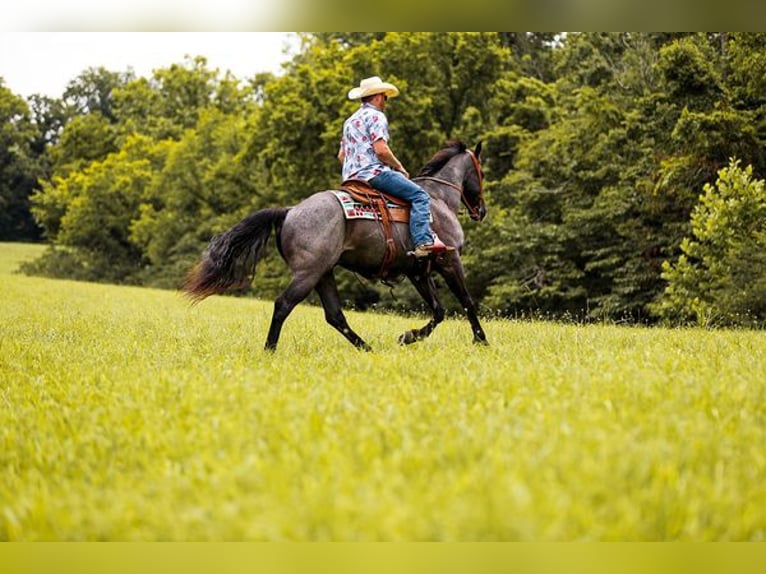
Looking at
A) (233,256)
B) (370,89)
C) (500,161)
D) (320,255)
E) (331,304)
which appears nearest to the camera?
(320,255)

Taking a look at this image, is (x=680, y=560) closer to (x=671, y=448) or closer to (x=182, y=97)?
(x=671, y=448)

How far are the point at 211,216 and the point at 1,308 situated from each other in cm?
2370

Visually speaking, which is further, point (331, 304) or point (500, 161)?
point (500, 161)

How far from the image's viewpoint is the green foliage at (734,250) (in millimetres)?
13117

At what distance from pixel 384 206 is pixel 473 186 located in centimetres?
187

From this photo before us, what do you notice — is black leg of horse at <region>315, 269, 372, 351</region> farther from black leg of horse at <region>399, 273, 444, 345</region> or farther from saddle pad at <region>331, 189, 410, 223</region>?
saddle pad at <region>331, 189, 410, 223</region>

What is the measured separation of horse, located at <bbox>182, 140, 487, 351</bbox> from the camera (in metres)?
6.87

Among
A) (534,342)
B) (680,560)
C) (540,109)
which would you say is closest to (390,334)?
(534,342)

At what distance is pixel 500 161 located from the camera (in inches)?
975

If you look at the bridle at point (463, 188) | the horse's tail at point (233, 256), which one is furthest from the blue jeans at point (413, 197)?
the horse's tail at point (233, 256)

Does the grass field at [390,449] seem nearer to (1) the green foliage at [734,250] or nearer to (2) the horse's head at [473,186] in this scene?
(2) the horse's head at [473,186]

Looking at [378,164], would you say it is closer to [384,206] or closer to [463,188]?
[384,206]

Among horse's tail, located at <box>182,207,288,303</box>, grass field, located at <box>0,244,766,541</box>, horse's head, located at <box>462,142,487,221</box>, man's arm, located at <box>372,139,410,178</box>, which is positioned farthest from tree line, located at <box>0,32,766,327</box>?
grass field, located at <box>0,244,766,541</box>

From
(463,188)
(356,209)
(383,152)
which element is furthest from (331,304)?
(463,188)
